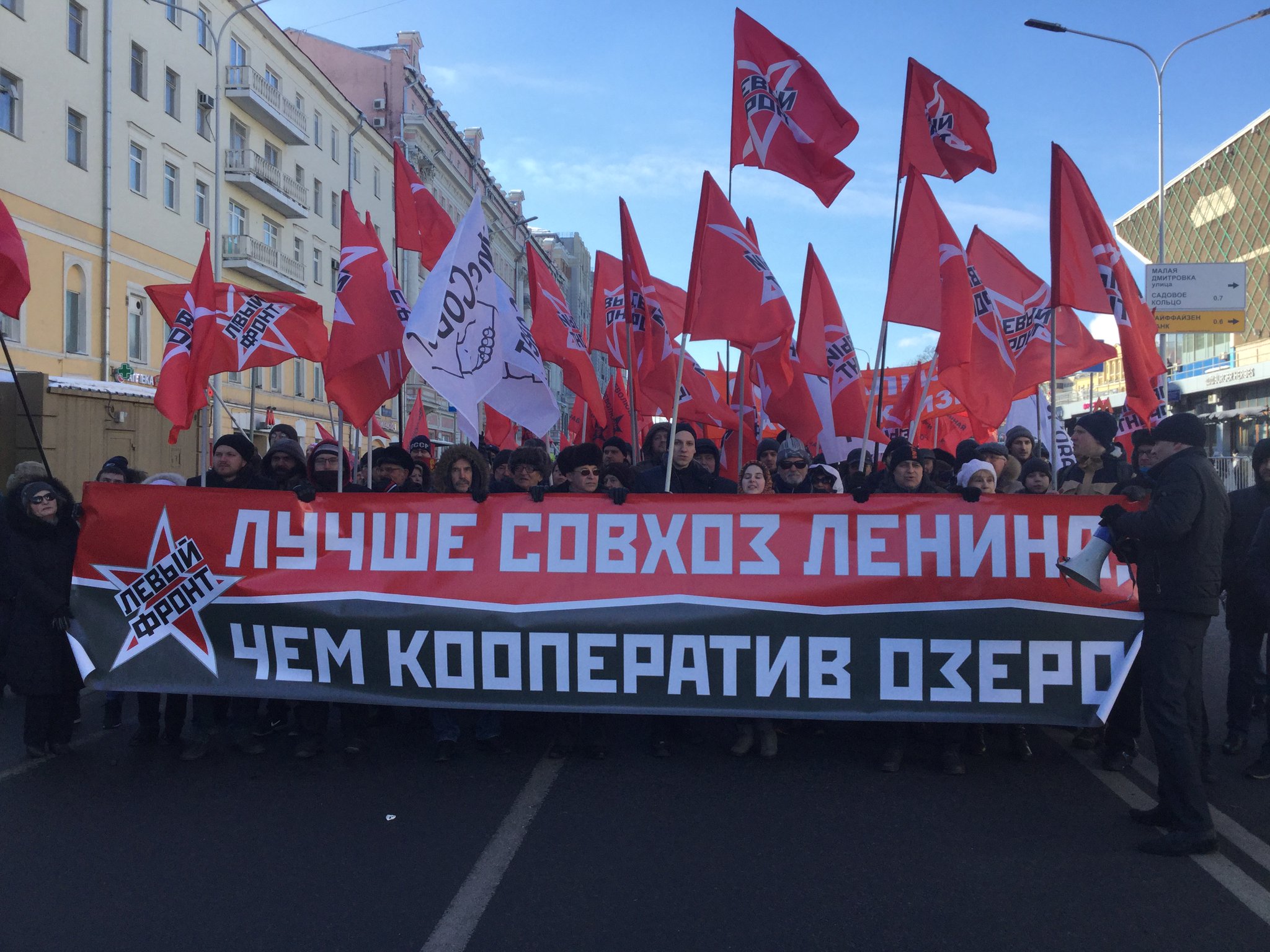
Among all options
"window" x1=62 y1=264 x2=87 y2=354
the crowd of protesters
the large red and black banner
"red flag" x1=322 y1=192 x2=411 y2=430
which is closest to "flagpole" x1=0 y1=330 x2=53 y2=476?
the crowd of protesters

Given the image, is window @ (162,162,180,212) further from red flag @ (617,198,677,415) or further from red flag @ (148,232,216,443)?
red flag @ (617,198,677,415)

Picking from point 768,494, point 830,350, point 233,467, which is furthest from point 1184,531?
point 830,350

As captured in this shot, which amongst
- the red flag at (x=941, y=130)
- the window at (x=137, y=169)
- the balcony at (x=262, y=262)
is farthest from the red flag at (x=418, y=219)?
the balcony at (x=262, y=262)

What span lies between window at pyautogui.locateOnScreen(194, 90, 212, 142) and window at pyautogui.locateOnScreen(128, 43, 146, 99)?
2.91 m

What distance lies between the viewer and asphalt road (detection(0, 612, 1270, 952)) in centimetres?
357

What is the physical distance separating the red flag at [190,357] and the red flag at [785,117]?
425 cm

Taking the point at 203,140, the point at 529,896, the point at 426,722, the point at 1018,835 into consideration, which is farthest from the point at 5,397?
the point at 203,140

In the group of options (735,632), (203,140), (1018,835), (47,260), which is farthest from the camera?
(203,140)

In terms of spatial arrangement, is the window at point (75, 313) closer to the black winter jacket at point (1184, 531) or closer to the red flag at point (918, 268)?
Result: the red flag at point (918, 268)

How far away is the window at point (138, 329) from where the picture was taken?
26.1 meters

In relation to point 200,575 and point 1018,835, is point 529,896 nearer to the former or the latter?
point 1018,835

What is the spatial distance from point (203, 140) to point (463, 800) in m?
30.1

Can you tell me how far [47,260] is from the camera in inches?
894

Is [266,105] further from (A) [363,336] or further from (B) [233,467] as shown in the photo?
(B) [233,467]
